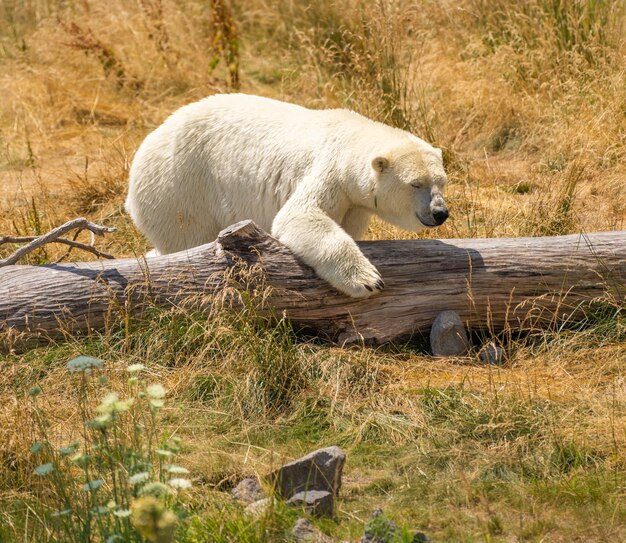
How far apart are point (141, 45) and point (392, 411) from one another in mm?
6494

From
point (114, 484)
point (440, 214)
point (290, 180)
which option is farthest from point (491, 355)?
point (114, 484)

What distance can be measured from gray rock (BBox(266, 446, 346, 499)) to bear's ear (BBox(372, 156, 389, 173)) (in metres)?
1.72

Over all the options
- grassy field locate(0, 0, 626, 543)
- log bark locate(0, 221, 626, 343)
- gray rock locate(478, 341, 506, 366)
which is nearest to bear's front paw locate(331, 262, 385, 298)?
log bark locate(0, 221, 626, 343)

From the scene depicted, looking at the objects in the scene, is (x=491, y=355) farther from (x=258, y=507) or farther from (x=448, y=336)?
(x=258, y=507)

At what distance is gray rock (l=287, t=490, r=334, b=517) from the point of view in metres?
3.29

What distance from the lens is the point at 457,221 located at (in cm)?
607

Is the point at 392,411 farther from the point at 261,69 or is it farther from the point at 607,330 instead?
the point at 261,69

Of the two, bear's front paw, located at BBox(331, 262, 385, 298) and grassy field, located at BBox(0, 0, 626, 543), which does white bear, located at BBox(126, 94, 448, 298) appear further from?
grassy field, located at BBox(0, 0, 626, 543)

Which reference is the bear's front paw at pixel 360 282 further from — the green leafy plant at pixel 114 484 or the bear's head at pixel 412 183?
the green leafy plant at pixel 114 484

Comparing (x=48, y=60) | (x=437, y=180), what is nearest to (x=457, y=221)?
(x=437, y=180)

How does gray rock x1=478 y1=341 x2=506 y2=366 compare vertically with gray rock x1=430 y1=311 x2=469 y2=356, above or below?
below

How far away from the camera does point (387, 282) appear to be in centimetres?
465

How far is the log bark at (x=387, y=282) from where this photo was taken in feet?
14.9

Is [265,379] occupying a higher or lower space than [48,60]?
lower
